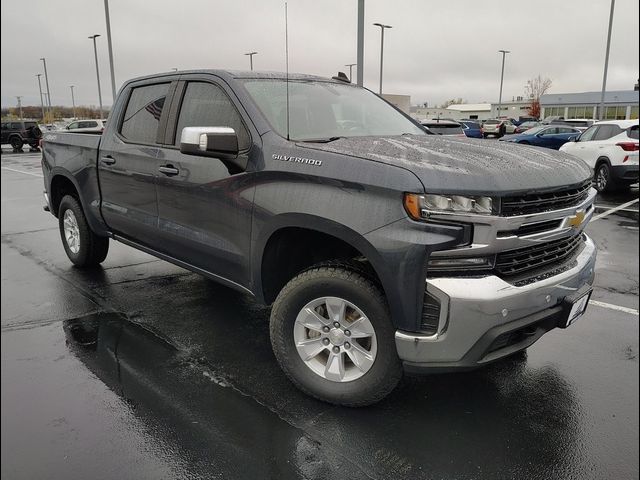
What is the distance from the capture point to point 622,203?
1129cm

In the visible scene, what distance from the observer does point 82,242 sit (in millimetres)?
5746

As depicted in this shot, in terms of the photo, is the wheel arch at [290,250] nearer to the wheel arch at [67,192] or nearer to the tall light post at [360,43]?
the wheel arch at [67,192]

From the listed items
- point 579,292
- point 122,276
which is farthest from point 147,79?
point 579,292

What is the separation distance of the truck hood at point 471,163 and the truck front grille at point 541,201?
44 millimetres

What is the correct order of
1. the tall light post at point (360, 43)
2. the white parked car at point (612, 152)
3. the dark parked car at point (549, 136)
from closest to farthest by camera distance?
1. the tall light post at point (360, 43)
2. the white parked car at point (612, 152)
3. the dark parked car at point (549, 136)

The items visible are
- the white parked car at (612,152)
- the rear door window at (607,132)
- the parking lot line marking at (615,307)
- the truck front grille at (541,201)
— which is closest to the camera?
the truck front grille at (541,201)

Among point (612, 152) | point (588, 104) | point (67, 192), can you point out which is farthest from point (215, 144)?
point (588, 104)

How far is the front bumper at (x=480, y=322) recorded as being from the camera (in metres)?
2.56

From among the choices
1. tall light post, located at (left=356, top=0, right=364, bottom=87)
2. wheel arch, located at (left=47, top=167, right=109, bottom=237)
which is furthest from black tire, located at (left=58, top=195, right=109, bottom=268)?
tall light post, located at (left=356, top=0, right=364, bottom=87)

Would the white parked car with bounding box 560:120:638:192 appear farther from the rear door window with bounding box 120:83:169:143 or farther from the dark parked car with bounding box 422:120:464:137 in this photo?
the rear door window with bounding box 120:83:169:143

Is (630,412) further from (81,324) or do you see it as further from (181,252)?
(81,324)

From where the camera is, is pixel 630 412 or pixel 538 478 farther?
pixel 630 412

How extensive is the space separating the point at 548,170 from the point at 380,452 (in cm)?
179

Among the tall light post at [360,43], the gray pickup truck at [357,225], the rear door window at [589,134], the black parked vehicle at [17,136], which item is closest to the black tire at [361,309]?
the gray pickup truck at [357,225]
